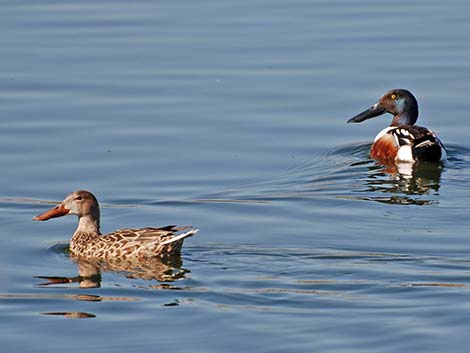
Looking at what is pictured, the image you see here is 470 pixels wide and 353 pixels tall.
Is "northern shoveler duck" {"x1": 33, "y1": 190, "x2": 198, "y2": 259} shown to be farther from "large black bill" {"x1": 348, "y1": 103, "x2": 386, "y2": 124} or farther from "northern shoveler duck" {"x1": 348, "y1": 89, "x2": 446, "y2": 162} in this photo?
"large black bill" {"x1": 348, "y1": 103, "x2": 386, "y2": 124}

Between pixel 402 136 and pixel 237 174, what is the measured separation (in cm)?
271

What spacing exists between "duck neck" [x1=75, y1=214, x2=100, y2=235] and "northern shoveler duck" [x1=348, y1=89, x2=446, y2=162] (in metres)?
4.65

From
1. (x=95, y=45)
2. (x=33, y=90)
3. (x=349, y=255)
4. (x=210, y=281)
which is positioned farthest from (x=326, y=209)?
(x=95, y=45)

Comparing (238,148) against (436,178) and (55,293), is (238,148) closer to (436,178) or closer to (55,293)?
(436,178)

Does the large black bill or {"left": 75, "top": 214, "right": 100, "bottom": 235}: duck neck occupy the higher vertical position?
the large black bill

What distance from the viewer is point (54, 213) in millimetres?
12562

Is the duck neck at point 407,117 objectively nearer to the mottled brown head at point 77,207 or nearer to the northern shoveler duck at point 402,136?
the northern shoveler duck at point 402,136

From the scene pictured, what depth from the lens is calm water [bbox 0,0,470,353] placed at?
32.5 feet

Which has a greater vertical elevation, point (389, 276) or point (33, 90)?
point (33, 90)

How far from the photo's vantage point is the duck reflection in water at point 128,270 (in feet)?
36.9

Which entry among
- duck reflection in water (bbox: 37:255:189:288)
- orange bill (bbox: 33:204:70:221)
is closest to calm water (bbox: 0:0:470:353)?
duck reflection in water (bbox: 37:255:189:288)

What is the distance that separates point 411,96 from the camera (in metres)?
17.0

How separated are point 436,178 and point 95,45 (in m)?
6.13

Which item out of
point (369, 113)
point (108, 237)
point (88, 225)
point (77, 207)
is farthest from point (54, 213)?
point (369, 113)
